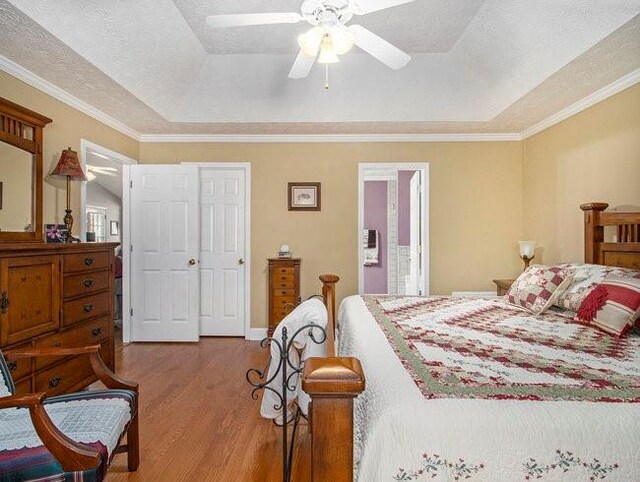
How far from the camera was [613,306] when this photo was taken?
1.97 meters

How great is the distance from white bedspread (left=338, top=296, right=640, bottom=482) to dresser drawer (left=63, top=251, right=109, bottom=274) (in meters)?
2.27

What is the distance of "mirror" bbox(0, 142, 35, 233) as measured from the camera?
99.2 inches

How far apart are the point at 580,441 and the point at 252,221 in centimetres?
389

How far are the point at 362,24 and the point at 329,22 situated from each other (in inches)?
60.2

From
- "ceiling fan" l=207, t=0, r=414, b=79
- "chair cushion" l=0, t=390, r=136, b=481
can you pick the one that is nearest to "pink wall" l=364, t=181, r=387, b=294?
"ceiling fan" l=207, t=0, r=414, b=79

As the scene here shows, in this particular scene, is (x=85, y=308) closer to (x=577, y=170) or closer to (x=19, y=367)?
(x=19, y=367)

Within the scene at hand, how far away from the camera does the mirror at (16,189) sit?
8.27 feet

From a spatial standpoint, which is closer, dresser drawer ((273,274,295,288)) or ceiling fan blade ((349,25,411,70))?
ceiling fan blade ((349,25,411,70))

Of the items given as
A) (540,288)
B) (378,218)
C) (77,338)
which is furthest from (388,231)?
(77,338)

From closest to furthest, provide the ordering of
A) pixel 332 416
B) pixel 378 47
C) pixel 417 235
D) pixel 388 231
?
pixel 332 416
pixel 378 47
pixel 417 235
pixel 388 231

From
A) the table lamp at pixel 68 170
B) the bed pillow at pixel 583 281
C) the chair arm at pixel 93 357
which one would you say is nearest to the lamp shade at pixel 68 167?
the table lamp at pixel 68 170

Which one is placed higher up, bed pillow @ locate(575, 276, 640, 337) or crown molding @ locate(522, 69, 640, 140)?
crown molding @ locate(522, 69, 640, 140)

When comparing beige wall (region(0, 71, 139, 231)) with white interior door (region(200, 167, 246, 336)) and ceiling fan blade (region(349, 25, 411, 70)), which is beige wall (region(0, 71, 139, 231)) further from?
ceiling fan blade (region(349, 25, 411, 70))

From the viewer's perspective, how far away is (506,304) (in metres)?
2.69
